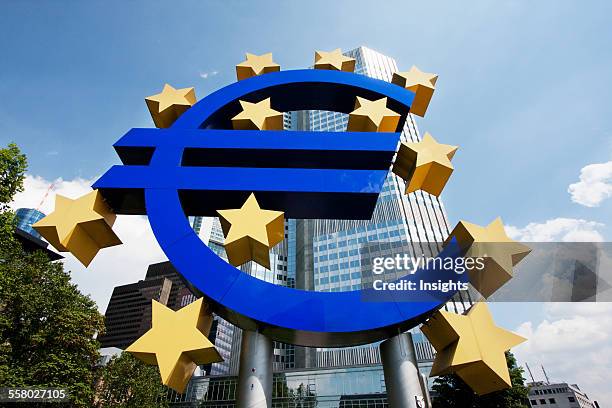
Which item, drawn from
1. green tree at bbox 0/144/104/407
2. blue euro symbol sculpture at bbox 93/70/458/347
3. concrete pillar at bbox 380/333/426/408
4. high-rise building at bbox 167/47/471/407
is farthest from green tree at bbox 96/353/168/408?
concrete pillar at bbox 380/333/426/408

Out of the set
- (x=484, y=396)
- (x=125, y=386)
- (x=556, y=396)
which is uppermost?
(x=556, y=396)

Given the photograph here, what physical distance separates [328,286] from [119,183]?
59183mm

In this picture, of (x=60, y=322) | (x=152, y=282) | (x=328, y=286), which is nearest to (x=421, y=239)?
(x=328, y=286)

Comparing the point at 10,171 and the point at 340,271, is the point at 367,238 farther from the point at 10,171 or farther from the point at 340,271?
the point at 10,171

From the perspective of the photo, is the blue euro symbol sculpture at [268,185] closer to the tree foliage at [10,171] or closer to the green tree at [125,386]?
the tree foliage at [10,171]

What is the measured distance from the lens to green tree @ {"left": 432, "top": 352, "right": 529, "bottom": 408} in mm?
16703

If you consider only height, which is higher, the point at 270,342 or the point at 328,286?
the point at 328,286

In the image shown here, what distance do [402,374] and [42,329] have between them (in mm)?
18381

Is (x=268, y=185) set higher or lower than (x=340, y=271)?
lower

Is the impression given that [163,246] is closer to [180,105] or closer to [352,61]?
[180,105]

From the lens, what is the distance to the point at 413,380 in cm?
616

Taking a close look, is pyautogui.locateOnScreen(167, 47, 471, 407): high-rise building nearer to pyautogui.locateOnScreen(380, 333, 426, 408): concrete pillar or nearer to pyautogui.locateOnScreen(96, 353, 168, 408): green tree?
pyautogui.locateOnScreen(96, 353, 168, 408): green tree

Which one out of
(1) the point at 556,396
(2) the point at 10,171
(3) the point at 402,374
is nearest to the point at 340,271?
(2) the point at 10,171

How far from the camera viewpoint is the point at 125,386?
78.5 ft
